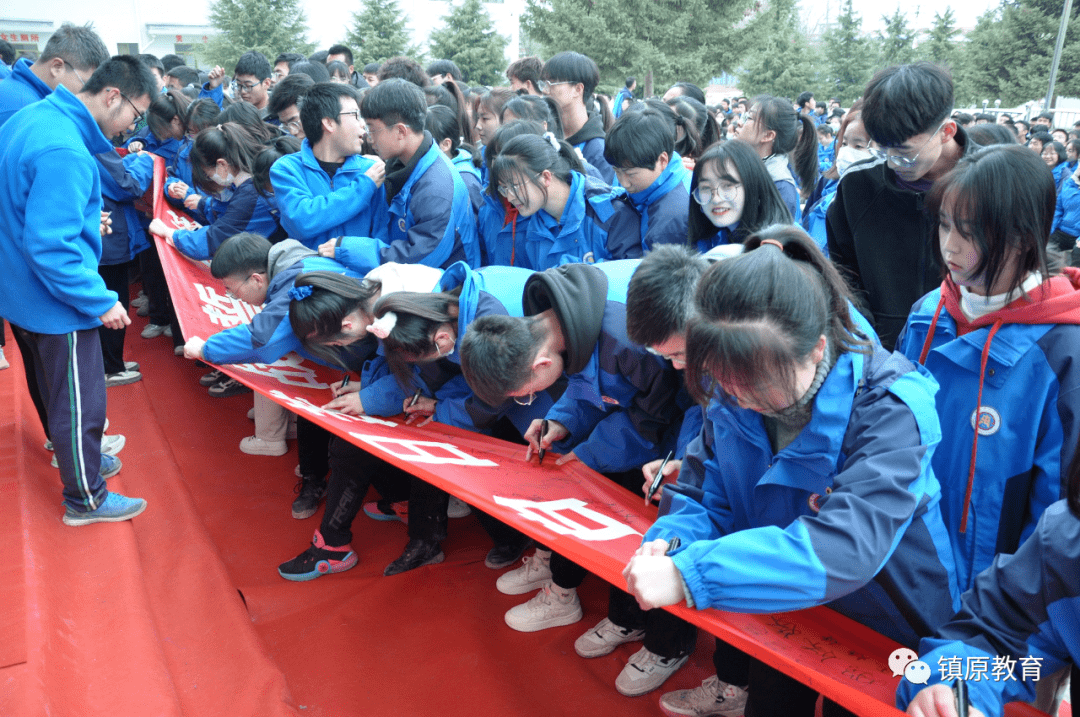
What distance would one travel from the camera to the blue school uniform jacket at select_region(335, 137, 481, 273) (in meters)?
3.43

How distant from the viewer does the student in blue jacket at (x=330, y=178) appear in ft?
11.9

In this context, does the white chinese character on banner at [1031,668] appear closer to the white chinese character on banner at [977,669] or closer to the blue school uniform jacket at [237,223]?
the white chinese character on banner at [977,669]

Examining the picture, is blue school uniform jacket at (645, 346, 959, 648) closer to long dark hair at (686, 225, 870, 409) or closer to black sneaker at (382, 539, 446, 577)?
long dark hair at (686, 225, 870, 409)

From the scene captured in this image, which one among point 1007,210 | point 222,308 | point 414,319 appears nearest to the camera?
point 1007,210

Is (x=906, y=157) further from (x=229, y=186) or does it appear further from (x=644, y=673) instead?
(x=229, y=186)

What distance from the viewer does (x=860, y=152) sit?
11.9 ft

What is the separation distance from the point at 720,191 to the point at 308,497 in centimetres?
242

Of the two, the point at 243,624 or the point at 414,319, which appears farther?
the point at 243,624

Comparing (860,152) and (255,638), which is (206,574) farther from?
(860,152)

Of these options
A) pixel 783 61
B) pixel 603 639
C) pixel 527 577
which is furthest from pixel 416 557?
pixel 783 61

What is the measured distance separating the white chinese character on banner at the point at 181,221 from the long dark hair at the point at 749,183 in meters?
3.70

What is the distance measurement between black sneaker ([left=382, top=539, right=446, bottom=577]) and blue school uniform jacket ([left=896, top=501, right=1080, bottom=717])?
7.30ft

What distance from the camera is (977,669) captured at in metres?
1.22

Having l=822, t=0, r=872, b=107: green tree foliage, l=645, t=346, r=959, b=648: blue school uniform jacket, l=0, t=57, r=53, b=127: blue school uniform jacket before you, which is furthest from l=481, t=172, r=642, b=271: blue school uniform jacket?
l=822, t=0, r=872, b=107: green tree foliage
